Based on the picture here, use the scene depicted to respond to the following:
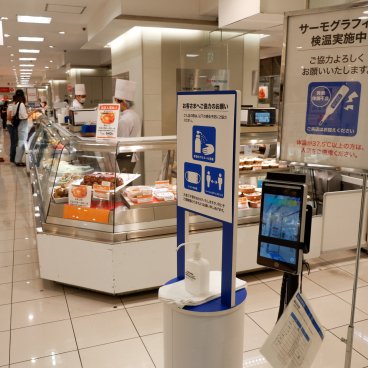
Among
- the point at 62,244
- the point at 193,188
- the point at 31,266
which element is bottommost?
the point at 31,266

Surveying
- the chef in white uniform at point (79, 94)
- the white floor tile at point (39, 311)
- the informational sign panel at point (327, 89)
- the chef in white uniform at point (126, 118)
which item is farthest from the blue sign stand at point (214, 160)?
the chef in white uniform at point (79, 94)

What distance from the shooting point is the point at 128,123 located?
5324 millimetres

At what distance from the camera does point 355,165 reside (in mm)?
1847

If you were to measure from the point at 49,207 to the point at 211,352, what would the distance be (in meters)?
2.29

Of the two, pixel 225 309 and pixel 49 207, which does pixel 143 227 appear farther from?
pixel 225 309

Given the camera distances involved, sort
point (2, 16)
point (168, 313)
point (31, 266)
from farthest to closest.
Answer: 1. point (2, 16)
2. point (31, 266)
3. point (168, 313)

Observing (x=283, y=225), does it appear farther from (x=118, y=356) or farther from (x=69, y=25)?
(x=69, y=25)

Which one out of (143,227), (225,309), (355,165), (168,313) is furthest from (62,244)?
(355,165)

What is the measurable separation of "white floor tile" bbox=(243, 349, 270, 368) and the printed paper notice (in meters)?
0.98

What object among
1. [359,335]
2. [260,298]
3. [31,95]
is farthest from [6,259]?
[31,95]

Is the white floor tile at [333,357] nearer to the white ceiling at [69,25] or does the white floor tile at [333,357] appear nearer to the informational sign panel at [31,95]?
the white ceiling at [69,25]

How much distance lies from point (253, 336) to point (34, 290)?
6.54 feet

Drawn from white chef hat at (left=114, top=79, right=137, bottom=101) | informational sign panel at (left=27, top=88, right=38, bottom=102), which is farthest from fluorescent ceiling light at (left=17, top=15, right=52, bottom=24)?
informational sign panel at (left=27, top=88, right=38, bottom=102)

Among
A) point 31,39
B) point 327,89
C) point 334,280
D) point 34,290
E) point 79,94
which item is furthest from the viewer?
point 31,39
